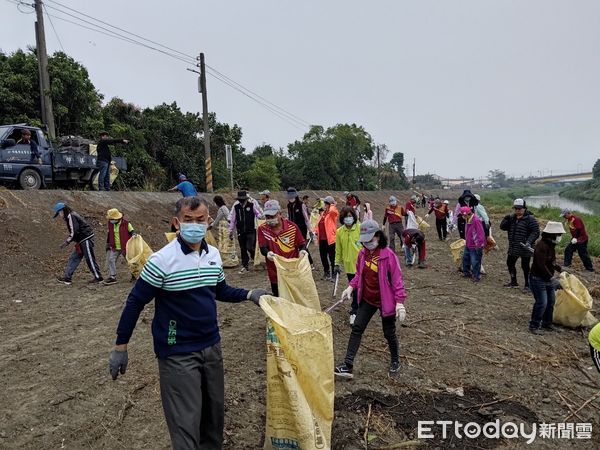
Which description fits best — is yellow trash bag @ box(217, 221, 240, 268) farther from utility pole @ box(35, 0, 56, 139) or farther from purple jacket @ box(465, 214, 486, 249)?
utility pole @ box(35, 0, 56, 139)

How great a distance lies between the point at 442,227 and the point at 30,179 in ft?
40.3

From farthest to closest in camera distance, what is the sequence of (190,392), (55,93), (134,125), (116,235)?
(134,125), (55,93), (116,235), (190,392)

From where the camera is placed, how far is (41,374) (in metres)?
4.22

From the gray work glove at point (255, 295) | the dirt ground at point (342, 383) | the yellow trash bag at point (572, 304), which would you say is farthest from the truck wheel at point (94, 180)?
the yellow trash bag at point (572, 304)

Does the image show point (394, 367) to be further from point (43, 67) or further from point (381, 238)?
point (43, 67)

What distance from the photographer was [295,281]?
14.7ft

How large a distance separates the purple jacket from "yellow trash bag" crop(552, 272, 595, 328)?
245 centimetres

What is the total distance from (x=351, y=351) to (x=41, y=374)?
3052 millimetres

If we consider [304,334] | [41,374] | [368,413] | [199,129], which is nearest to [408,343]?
[368,413]

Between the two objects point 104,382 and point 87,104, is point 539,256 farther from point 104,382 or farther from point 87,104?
point 87,104

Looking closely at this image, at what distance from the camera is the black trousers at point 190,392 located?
2252mm

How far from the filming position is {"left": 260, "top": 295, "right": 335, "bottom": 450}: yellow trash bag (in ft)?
8.21

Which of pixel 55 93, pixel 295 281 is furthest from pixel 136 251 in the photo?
pixel 55 93

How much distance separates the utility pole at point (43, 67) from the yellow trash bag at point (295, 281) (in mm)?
12102
